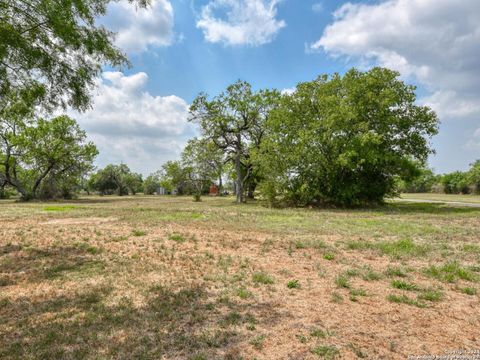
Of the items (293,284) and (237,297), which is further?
(293,284)

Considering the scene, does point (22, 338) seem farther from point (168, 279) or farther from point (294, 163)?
point (294, 163)

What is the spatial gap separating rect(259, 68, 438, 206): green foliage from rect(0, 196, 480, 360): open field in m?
11.5

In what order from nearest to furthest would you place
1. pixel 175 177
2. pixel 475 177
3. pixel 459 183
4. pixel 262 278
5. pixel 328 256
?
pixel 262 278, pixel 328 256, pixel 475 177, pixel 459 183, pixel 175 177

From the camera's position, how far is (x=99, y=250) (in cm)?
764

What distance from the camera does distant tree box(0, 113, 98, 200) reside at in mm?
33125

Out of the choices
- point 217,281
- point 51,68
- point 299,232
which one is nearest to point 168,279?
point 217,281

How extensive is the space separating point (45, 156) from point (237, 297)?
125 feet

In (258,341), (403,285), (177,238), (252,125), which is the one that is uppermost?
(252,125)

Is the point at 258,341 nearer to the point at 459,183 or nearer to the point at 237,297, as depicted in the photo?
the point at 237,297

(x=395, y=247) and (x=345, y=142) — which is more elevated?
(x=345, y=142)

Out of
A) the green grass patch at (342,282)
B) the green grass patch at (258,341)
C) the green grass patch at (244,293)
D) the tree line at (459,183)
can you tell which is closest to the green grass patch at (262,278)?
the green grass patch at (244,293)

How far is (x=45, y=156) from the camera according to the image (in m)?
34.8

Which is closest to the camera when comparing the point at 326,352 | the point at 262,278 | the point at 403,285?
the point at 326,352

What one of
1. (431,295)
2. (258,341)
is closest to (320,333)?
(258,341)
